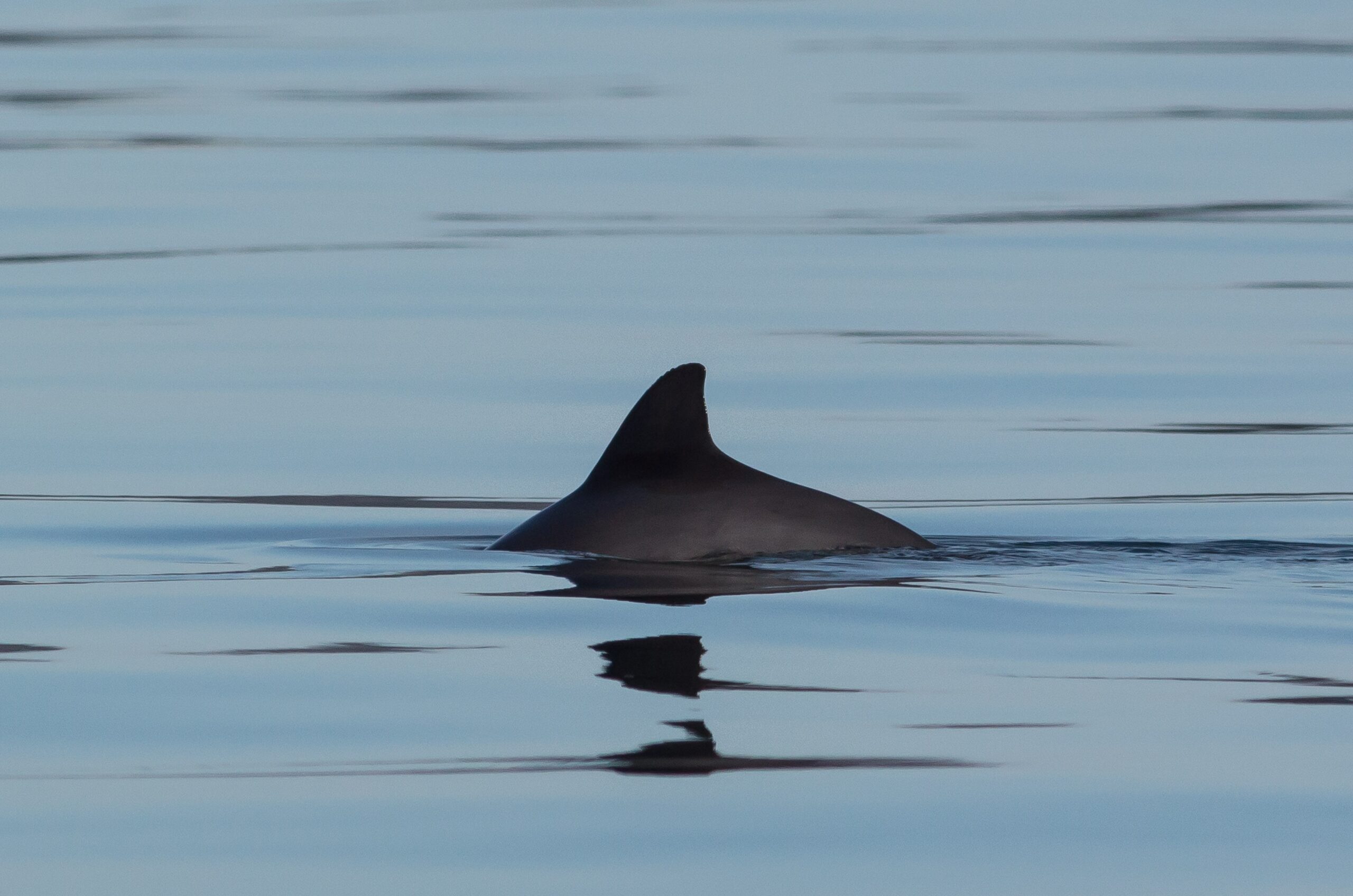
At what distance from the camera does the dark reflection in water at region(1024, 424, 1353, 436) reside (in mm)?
14805

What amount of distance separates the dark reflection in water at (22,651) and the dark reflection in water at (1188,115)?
2851 centimetres

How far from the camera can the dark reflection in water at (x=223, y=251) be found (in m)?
23.0

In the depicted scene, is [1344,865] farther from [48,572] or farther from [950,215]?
[950,215]

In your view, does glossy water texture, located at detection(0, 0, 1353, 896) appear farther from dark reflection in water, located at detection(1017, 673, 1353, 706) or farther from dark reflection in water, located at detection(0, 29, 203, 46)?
dark reflection in water, located at detection(0, 29, 203, 46)

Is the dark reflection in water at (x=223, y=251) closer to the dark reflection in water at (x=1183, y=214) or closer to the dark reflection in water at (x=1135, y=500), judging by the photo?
the dark reflection in water at (x=1183, y=214)

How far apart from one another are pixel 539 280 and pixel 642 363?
178 inches

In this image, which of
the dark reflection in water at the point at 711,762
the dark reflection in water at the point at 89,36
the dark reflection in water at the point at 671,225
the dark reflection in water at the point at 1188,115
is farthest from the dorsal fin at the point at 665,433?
the dark reflection in water at the point at 89,36

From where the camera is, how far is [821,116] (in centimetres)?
3881

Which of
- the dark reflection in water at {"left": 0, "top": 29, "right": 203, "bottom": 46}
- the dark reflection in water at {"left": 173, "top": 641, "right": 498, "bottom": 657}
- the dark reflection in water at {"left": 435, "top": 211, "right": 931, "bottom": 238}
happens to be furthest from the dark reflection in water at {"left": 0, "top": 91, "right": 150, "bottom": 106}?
the dark reflection in water at {"left": 173, "top": 641, "right": 498, "bottom": 657}

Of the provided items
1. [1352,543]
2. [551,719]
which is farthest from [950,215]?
[551,719]

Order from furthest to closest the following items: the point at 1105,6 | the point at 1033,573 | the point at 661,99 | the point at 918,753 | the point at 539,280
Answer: the point at 1105,6, the point at 661,99, the point at 539,280, the point at 1033,573, the point at 918,753

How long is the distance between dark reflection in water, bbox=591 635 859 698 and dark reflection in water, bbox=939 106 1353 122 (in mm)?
28138

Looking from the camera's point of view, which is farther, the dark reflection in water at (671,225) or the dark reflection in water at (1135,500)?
the dark reflection in water at (671,225)

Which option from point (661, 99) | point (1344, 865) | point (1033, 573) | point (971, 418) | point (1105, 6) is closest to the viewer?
point (1344, 865)
